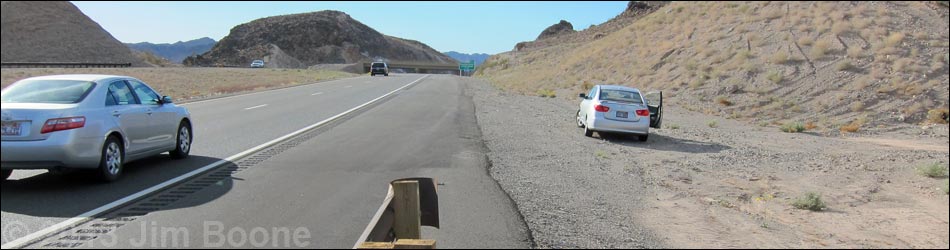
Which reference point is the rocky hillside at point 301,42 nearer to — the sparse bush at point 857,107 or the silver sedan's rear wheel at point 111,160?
the sparse bush at point 857,107

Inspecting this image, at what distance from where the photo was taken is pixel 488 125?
1827 cm

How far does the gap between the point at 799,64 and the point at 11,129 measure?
2994 centimetres

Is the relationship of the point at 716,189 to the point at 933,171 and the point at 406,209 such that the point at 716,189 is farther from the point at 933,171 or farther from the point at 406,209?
the point at 406,209

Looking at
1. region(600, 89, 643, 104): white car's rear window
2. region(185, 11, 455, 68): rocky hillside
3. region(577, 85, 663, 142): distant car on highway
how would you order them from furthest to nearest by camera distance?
1. region(185, 11, 455, 68): rocky hillside
2. region(600, 89, 643, 104): white car's rear window
3. region(577, 85, 663, 142): distant car on highway

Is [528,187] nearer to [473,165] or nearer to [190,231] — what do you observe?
[473,165]

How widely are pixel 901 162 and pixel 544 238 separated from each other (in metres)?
10.6

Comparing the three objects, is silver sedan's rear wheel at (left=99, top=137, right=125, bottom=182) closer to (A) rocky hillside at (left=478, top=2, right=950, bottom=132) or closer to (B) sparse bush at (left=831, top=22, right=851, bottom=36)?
(A) rocky hillside at (left=478, top=2, right=950, bottom=132)

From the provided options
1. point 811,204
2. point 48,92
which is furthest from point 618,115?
point 48,92

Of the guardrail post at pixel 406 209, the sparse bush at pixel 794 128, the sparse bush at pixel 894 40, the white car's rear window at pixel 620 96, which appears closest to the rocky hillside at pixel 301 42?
the sparse bush at pixel 894 40

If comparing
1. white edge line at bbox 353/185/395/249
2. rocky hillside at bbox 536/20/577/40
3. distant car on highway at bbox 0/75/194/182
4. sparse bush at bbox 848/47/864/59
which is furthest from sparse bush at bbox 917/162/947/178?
rocky hillside at bbox 536/20/577/40

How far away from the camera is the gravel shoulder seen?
666 centimetres

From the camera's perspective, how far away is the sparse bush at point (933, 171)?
450 inches

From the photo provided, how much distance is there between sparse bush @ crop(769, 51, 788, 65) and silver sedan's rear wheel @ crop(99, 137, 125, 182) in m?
29.0

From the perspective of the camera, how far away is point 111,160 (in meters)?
7.95
